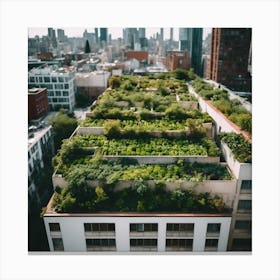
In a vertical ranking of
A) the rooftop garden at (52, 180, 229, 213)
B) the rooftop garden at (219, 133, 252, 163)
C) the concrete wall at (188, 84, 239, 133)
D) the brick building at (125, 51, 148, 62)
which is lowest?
the rooftop garden at (52, 180, 229, 213)

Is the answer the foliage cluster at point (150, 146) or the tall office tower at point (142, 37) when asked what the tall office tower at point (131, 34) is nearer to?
the tall office tower at point (142, 37)

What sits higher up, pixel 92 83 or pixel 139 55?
pixel 139 55

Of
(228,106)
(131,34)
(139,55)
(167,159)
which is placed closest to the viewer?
(167,159)

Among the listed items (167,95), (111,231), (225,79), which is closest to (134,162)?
(111,231)

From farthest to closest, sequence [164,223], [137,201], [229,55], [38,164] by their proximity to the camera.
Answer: [229,55] < [38,164] < [137,201] < [164,223]

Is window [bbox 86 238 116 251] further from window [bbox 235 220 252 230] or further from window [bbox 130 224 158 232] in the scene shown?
window [bbox 235 220 252 230]

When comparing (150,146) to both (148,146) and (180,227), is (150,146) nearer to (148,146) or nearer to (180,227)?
(148,146)

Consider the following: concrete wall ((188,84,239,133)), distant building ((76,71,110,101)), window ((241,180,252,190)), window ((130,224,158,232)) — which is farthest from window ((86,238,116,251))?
distant building ((76,71,110,101))

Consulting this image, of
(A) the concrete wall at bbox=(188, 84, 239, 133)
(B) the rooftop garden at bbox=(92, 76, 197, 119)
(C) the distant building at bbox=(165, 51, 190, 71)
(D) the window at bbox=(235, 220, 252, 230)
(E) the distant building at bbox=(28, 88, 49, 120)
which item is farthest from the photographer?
(C) the distant building at bbox=(165, 51, 190, 71)

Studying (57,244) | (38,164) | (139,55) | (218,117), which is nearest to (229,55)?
(218,117)
